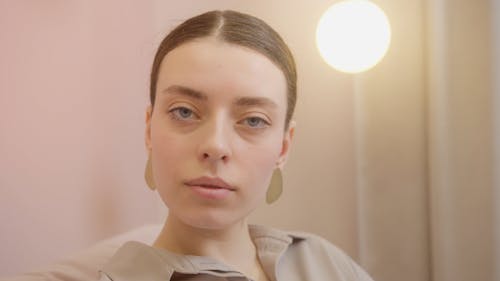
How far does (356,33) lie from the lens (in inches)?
54.5

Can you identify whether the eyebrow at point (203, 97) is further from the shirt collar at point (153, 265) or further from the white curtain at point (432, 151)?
the white curtain at point (432, 151)

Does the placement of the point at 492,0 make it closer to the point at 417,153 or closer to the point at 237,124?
the point at 417,153

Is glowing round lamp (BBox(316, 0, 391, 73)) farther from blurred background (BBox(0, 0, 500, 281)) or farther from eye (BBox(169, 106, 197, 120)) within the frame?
eye (BBox(169, 106, 197, 120))

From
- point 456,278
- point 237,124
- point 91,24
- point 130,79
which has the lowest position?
point 456,278

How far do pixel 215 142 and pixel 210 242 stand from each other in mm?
188

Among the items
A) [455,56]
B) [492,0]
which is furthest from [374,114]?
[492,0]

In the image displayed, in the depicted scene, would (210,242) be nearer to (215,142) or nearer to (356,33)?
(215,142)

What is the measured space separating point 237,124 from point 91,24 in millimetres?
668

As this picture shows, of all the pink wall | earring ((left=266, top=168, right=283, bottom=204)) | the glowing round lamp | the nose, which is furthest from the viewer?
the glowing round lamp

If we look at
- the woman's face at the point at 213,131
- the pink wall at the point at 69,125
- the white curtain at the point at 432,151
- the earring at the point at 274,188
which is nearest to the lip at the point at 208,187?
the woman's face at the point at 213,131

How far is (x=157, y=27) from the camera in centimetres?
150

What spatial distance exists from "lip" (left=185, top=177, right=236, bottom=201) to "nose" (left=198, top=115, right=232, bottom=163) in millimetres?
29

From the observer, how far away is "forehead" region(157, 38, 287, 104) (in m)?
0.83

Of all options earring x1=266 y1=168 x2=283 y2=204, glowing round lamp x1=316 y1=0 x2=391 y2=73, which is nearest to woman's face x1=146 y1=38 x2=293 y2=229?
earring x1=266 y1=168 x2=283 y2=204
